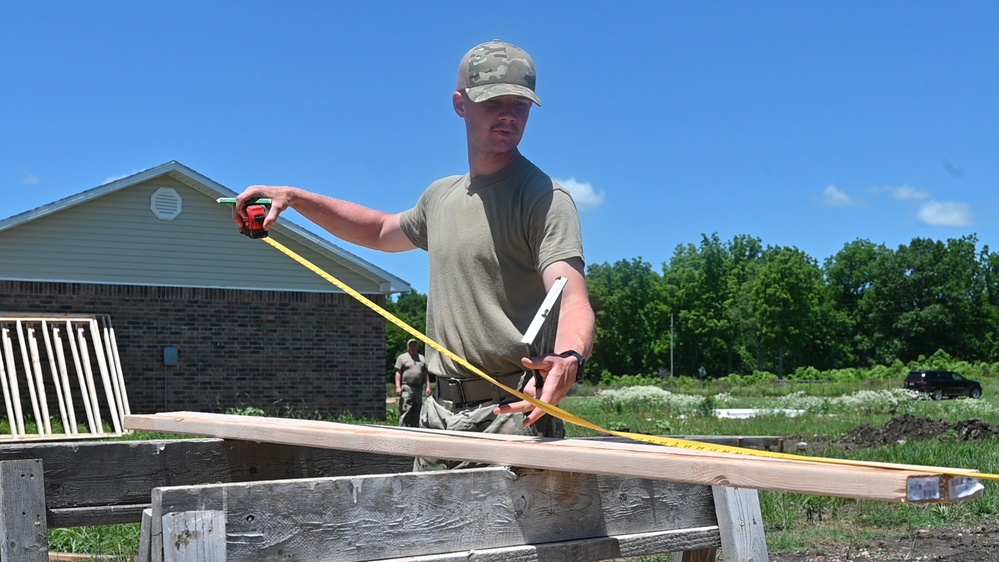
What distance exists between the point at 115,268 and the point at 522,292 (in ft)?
55.1

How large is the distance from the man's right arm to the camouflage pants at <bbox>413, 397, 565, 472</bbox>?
73cm

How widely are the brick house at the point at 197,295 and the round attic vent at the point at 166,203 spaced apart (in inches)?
0.8

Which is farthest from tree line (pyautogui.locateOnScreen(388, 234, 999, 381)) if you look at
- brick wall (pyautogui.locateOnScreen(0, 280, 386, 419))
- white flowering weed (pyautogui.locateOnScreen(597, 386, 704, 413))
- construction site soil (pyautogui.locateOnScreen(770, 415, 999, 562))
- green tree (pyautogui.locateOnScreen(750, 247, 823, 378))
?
construction site soil (pyautogui.locateOnScreen(770, 415, 999, 562))

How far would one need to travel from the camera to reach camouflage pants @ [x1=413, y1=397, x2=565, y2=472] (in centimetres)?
330

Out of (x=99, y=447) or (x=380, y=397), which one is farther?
(x=380, y=397)

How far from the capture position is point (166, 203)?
1916 centimetres

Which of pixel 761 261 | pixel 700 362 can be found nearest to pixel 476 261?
pixel 700 362

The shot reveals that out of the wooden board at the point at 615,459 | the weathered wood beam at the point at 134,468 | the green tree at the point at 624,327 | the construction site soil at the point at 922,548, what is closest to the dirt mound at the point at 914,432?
the construction site soil at the point at 922,548

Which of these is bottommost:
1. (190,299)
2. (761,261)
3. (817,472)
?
(817,472)

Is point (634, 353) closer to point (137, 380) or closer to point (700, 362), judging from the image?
point (700, 362)

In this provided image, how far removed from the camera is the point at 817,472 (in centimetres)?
202

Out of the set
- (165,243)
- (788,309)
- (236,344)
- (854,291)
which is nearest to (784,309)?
(788,309)

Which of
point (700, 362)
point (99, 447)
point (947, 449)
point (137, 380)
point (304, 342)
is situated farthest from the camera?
point (700, 362)

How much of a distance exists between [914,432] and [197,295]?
42.3ft
